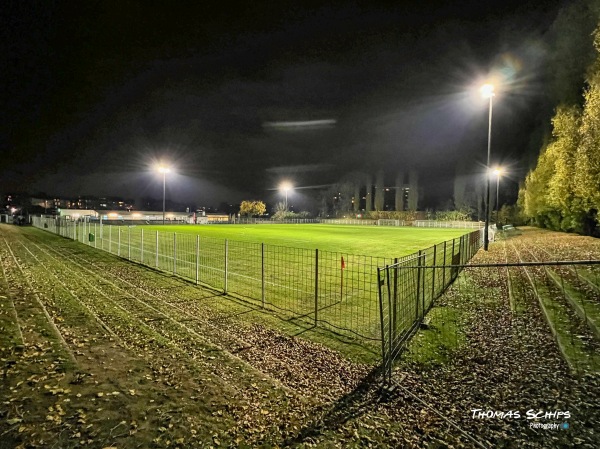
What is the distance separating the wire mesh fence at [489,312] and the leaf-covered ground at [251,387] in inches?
6.5

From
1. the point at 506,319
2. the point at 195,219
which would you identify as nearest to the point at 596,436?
the point at 506,319

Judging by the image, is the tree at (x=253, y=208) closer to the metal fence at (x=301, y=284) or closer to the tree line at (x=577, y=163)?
the tree line at (x=577, y=163)

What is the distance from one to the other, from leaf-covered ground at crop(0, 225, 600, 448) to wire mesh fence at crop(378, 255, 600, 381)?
6.5 inches

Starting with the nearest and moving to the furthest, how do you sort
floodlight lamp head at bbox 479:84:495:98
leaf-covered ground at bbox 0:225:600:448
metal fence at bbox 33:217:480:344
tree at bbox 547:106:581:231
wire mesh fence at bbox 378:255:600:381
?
leaf-covered ground at bbox 0:225:600:448, wire mesh fence at bbox 378:255:600:381, metal fence at bbox 33:217:480:344, floodlight lamp head at bbox 479:84:495:98, tree at bbox 547:106:581:231

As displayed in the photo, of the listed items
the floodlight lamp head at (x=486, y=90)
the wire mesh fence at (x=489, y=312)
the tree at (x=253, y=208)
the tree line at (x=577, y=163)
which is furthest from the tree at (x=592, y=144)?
the tree at (x=253, y=208)

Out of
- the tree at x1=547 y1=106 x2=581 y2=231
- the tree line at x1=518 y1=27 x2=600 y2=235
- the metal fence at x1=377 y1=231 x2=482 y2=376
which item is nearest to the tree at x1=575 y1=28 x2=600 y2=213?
the tree line at x1=518 y1=27 x2=600 y2=235

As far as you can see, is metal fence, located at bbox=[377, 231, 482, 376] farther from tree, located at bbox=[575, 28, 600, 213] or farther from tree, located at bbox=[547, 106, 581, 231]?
tree, located at bbox=[547, 106, 581, 231]

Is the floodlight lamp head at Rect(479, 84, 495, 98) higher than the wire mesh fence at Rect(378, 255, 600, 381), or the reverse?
the floodlight lamp head at Rect(479, 84, 495, 98)

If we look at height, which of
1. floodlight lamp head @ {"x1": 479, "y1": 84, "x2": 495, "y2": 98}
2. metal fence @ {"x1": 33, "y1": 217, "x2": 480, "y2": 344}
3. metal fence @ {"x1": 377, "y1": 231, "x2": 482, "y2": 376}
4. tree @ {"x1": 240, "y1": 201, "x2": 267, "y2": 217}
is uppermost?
floodlight lamp head @ {"x1": 479, "y1": 84, "x2": 495, "y2": 98}

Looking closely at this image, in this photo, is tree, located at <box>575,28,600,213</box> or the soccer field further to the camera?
the soccer field

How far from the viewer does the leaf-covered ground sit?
339 cm

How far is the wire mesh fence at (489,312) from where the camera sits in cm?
490

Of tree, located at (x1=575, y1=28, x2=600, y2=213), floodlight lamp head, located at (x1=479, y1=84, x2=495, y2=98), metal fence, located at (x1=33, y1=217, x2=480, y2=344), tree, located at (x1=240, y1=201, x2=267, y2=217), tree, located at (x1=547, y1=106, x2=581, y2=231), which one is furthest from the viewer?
tree, located at (x1=240, y1=201, x2=267, y2=217)

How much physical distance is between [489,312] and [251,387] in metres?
6.16
